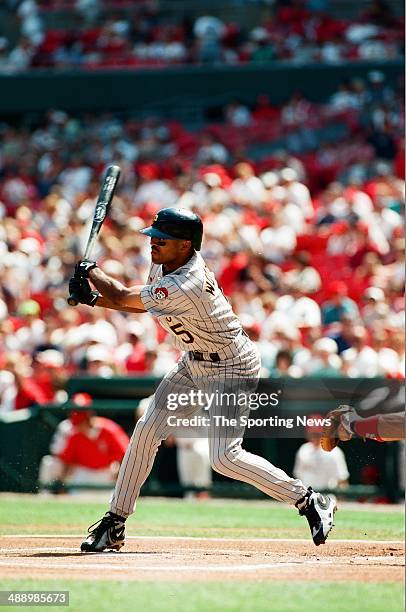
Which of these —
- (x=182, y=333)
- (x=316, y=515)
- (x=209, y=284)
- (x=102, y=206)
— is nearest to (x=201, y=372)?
(x=182, y=333)

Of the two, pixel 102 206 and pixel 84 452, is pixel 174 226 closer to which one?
pixel 102 206

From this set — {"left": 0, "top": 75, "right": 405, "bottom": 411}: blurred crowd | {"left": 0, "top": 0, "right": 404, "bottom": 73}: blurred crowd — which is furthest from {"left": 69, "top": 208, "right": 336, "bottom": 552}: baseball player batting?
{"left": 0, "top": 0, "right": 404, "bottom": 73}: blurred crowd

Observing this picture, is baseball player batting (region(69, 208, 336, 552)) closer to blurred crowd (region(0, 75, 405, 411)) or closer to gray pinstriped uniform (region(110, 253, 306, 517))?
gray pinstriped uniform (region(110, 253, 306, 517))

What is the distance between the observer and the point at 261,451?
34.2 feet

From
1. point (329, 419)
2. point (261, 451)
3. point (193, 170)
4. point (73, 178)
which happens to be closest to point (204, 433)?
point (261, 451)

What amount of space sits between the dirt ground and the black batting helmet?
1.59 metres

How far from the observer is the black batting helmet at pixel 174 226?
6.04m

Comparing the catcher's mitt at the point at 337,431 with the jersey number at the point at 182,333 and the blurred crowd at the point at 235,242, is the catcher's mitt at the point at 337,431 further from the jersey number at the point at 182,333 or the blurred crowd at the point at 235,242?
the blurred crowd at the point at 235,242

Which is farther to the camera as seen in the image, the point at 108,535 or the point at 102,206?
the point at 102,206

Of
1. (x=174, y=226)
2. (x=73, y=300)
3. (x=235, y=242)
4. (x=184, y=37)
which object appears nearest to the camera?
(x=73, y=300)

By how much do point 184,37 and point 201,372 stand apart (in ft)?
51.6

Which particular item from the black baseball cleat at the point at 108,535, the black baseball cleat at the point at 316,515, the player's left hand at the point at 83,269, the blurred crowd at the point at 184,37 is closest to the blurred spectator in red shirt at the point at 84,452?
the black baseball cleat at the point at 108,535

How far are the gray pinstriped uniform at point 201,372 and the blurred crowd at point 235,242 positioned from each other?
12.5 feet

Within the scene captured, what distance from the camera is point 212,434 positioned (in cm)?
612
